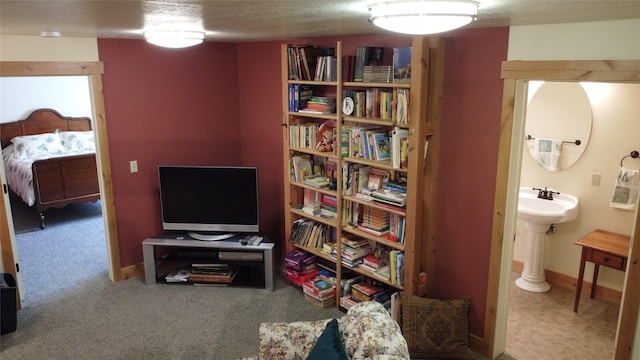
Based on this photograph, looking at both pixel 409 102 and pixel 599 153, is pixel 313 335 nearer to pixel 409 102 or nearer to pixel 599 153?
pixel 409 102

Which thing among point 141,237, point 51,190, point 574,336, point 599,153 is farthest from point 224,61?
point 574,336

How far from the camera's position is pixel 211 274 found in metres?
4.57

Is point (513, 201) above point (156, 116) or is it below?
below

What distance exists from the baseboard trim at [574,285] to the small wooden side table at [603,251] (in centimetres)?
13

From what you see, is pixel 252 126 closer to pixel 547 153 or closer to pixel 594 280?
pixel 547 153

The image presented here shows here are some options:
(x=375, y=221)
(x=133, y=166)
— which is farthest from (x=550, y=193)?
(x=133, y=166)

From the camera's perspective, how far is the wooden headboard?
22.9 feet

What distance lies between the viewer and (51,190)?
6.08m

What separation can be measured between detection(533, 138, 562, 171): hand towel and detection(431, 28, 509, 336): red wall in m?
1.66

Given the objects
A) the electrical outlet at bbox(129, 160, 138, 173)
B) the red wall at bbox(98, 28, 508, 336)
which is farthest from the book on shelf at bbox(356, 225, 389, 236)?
the electrical outlet at bbox(129, 160, 138, 173)

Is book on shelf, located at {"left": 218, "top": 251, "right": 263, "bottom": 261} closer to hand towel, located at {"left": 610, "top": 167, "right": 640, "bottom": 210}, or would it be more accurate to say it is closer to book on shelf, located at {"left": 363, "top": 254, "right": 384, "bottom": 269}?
book on shelf, located at {"left": 363, "top": 254, "right": 384, "bottom": 269}

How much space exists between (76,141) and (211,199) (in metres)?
3.66

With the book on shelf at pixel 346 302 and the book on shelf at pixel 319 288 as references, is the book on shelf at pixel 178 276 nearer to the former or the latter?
the book on shelf at pixel 319 288

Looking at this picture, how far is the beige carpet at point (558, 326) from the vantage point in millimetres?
3623
